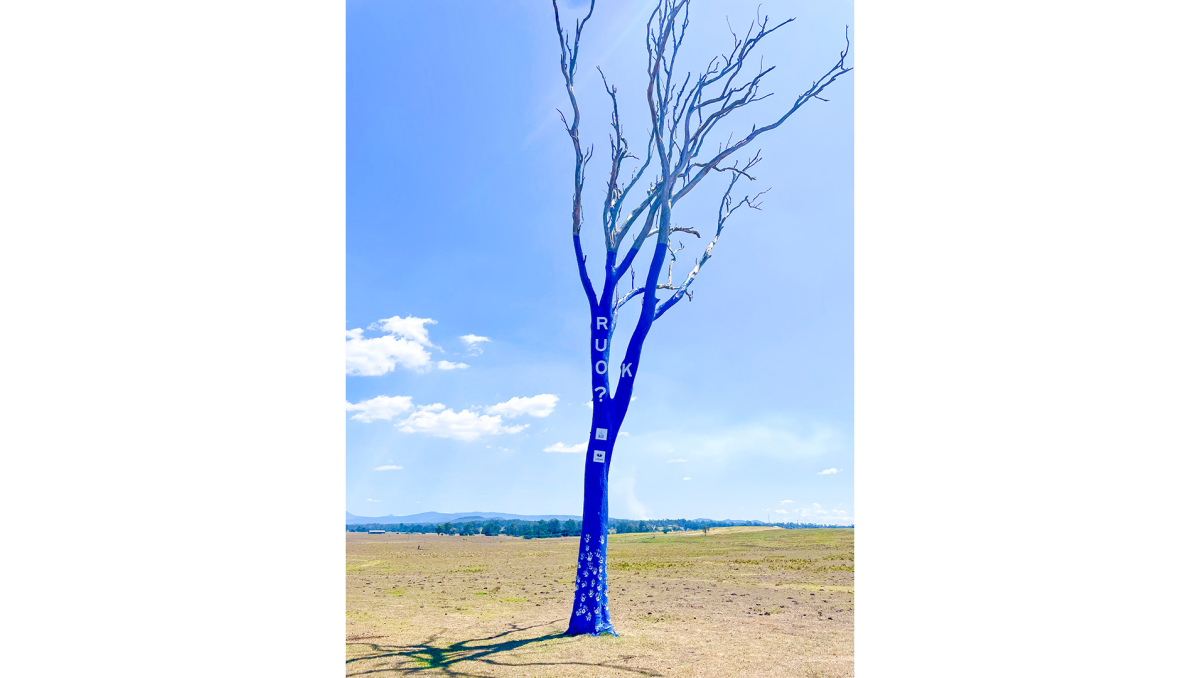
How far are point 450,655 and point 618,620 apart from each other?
11.1 ft

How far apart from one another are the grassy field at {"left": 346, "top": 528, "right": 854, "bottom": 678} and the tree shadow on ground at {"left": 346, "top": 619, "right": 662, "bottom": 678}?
0.07ft

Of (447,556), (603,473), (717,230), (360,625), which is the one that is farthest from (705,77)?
(447,556)

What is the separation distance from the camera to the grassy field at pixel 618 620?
746cm

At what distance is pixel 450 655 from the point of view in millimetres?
7949

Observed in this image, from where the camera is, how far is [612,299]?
952 cm

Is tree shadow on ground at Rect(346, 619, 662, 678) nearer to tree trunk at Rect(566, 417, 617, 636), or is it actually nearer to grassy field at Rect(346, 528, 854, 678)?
grassy field at Rect(346, 528, 854, 678)

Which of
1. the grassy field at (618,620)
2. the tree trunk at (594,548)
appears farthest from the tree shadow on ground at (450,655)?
the tree trunk at (594,548)

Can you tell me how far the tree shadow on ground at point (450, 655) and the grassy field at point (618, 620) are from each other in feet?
0.07

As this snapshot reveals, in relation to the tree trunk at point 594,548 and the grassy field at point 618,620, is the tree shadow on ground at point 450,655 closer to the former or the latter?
the grassy field at point 618,620

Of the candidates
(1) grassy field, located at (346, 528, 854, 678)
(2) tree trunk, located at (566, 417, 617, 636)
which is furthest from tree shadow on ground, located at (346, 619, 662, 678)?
(2) tree trunk, located at (566, 417, 617, 636)

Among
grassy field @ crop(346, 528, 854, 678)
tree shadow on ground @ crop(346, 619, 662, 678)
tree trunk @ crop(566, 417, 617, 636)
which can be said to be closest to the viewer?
tree shadow on ground @ crop(346, 619, 662, 678)

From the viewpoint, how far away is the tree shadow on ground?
7.25 meters
